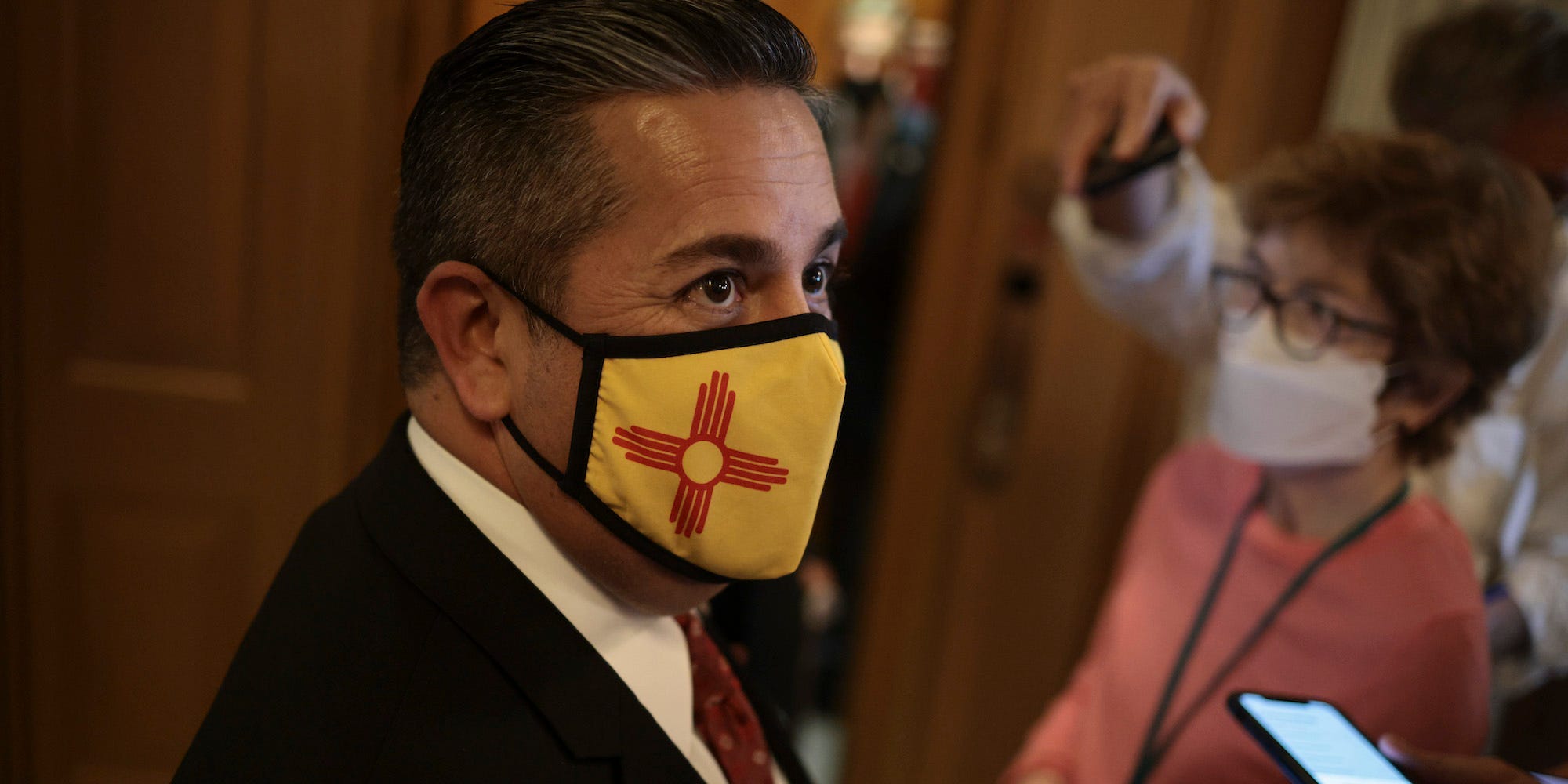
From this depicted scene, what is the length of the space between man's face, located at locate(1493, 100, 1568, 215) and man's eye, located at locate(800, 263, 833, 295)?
3.28ft

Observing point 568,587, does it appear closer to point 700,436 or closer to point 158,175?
point 700,436

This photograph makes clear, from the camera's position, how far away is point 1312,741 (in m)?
1.06

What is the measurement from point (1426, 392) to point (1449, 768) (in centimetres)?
56

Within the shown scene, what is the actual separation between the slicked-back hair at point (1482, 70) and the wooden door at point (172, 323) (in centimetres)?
152

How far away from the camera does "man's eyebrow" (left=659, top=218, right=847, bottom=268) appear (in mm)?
846

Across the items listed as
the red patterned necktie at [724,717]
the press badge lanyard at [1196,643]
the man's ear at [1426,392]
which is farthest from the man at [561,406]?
the man's ear at [1426,392]

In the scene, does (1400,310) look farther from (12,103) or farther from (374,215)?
(12,103)

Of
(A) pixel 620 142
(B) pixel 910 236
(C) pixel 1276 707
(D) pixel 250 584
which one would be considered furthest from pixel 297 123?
(B) pixel 910 236

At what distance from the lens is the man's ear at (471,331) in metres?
0.87

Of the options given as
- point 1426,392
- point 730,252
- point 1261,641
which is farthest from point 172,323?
point 1426,392

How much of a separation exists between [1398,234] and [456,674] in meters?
1.24

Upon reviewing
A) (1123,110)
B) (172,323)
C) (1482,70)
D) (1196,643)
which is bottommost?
(1196,643)

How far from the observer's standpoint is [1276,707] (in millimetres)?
1116

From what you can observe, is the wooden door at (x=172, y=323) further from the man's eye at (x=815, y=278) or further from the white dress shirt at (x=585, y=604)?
the man's eye at (x=815, y=278)
